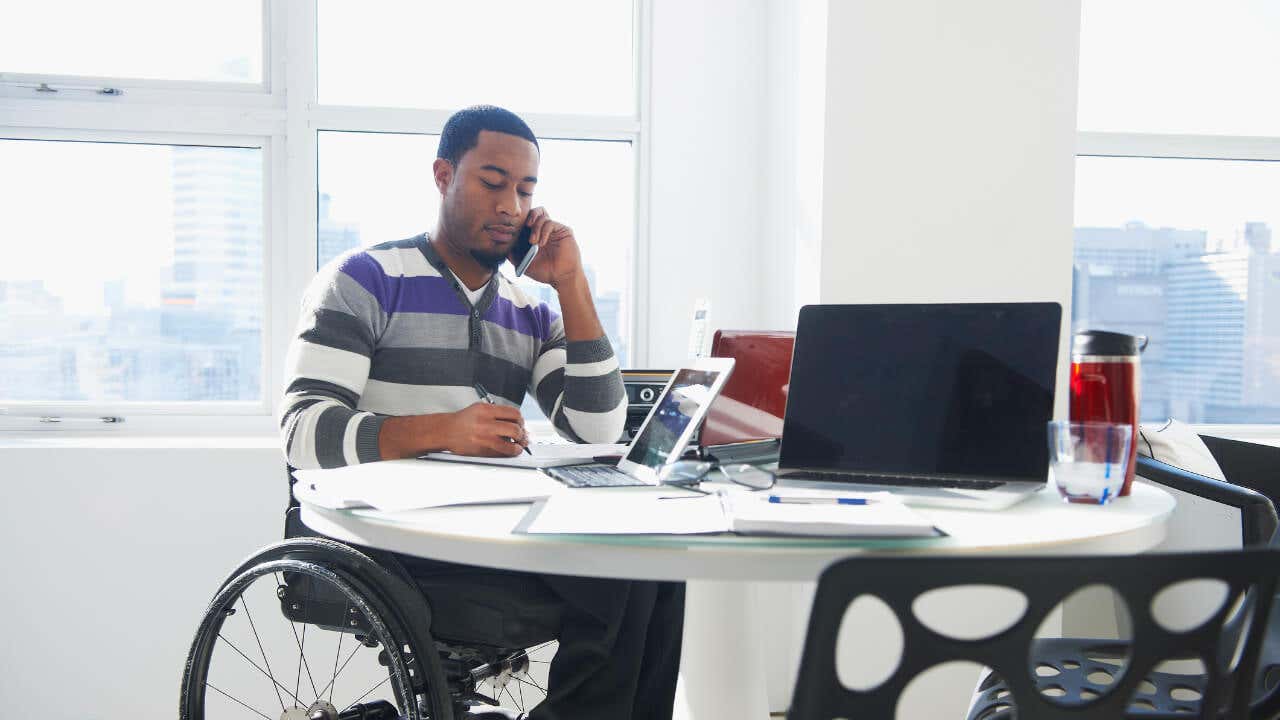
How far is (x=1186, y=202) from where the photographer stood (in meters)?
2.85

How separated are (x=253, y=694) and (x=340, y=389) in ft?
4.17

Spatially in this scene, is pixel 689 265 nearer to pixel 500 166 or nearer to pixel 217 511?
pixel 500 166

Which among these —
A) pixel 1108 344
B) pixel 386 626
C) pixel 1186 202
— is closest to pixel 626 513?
pixel 386 626

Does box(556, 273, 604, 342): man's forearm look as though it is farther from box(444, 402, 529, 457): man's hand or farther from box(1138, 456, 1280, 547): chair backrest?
box(1138, 456, 1280, 547): chair backrest

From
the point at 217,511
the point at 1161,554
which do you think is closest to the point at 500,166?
the point at 217,511

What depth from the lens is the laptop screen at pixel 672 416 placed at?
1.25 m

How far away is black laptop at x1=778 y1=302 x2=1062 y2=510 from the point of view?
1.16 metres

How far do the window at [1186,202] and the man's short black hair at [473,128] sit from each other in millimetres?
1916

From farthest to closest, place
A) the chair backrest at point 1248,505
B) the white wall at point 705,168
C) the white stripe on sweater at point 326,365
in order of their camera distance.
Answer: the white wall at point 705,168, the white stripe on sweater at point 326,365, the chair backrest at point 1248,505

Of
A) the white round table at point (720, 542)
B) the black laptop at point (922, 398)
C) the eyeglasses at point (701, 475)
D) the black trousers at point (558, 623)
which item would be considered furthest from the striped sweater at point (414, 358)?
the black laptop at point (922, 398)

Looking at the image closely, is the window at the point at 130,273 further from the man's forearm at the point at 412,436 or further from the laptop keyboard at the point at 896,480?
the laptop keyboard at the point at 896,480

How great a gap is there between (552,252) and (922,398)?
91cm

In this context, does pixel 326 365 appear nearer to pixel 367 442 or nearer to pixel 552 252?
pixel 367 442

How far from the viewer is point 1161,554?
0.63 metres
